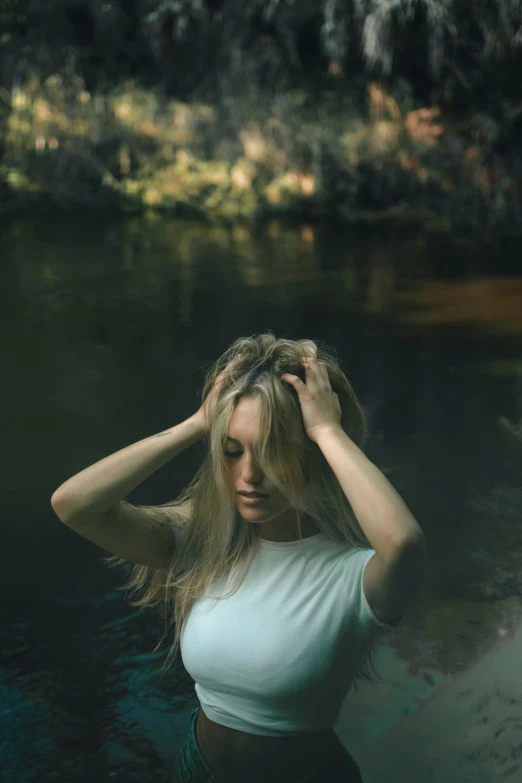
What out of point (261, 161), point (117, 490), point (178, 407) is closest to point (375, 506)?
point (117, 490)

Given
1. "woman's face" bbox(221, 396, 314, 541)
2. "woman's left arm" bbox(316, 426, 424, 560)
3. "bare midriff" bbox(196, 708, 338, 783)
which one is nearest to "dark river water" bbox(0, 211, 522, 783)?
"bare midriff" bbox(196, 708, 338, 783)

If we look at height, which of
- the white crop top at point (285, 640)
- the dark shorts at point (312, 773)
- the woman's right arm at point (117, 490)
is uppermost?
the woman's right arm at point (117, 490)

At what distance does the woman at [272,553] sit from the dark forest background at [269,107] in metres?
7.40

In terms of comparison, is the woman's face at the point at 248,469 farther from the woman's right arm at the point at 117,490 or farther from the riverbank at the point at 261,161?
the riverbank at the point at 261,161

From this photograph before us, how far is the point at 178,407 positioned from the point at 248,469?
2846 mm

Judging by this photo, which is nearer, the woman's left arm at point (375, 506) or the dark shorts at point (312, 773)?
the woman's left arm at point (375, 506)

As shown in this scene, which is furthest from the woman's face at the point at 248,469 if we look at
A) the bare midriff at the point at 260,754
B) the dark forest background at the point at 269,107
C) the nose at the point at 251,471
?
the dark forest background at the point at 269,107

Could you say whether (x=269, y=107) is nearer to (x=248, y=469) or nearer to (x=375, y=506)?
(x=248, y=469)

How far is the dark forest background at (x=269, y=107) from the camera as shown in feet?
30.4

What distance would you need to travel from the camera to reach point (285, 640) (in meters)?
1.75

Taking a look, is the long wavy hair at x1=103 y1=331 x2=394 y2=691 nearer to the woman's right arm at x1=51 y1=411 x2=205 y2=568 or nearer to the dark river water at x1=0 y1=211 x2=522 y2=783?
the woman's right arm at x1=51 y1=411 x2=205 y2=568

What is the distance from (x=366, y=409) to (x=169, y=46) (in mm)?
7412

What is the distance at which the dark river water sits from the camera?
2730 millimetres

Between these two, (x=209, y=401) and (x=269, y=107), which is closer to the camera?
(x=209, y=401)
